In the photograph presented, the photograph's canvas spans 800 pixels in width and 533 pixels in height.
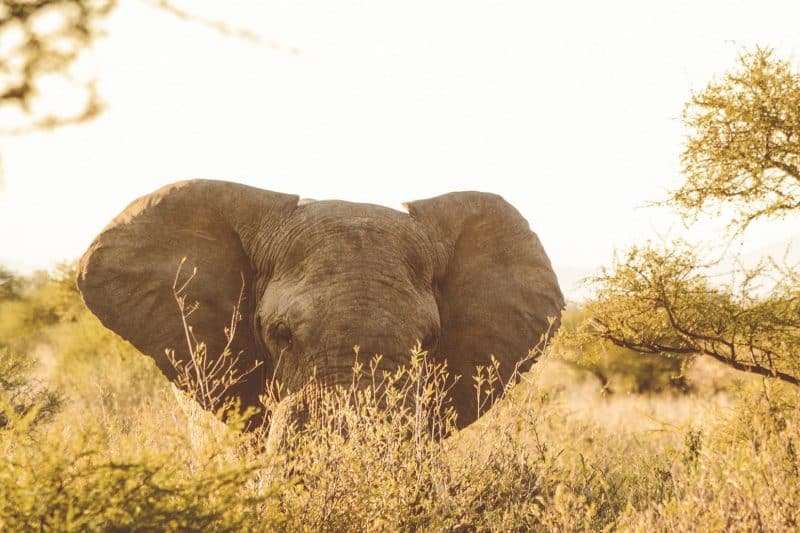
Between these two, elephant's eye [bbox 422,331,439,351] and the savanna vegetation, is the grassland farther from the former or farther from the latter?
elephant's eye [bbox 422,331,439,351]

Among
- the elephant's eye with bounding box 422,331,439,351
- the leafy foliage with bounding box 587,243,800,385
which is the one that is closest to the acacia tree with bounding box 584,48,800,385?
the leafy foliage with bounding box 587,243,800,385

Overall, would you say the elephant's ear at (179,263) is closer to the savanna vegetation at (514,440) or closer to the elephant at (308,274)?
the elephant at (308,274)

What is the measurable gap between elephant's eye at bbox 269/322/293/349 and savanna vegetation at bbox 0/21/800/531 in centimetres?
43

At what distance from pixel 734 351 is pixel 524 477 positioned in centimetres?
403

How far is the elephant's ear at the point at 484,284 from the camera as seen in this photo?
7152 millimetres

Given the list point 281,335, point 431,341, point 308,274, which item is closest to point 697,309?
point 431,341

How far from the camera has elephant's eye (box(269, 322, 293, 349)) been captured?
6.12 metres

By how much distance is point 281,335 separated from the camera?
20.3ft

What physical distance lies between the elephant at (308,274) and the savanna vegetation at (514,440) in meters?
0.42

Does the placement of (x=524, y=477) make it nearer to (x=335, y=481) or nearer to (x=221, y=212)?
(x=335, y=481)

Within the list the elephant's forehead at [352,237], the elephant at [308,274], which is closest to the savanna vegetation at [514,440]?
the elephant at [308,274]

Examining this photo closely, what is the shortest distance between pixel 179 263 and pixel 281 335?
1.32 metres

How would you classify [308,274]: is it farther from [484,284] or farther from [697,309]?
[697,309]

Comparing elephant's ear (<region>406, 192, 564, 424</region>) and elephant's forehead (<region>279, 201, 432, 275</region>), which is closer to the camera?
elephant's forehead (<region>279, 201, 432, 275</region>)
